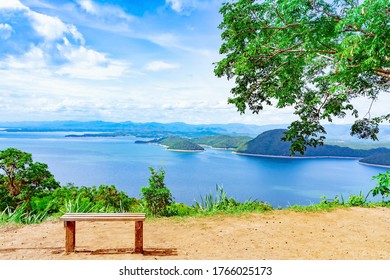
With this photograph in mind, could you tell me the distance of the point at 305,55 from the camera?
699 centimetres

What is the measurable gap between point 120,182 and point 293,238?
53455mm

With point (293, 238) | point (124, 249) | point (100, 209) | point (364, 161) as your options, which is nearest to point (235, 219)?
point (293, 238)

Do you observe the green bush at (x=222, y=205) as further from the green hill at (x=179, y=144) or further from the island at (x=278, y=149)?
the green hill at (x=179, y=144)

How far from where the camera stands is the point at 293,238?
17.4ft

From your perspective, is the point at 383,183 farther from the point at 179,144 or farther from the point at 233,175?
the point at 179,144

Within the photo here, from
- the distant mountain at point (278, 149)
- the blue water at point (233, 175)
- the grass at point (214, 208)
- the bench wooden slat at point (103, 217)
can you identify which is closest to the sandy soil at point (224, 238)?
the grass at point (214, 208)

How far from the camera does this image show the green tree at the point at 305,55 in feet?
15.5

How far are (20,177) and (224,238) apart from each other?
7.25 metres

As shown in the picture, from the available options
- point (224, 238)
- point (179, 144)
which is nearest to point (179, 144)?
point (179, 144)

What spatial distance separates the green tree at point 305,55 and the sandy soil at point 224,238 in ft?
7.09

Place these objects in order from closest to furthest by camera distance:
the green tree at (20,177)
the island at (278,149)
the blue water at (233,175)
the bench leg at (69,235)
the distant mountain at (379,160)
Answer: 1. the bench leg at (69,235)
2. the green tree at (20,177)
3. the blue water at (233,175)
4. the distant mountain at (379,160)
5. the island at (278,149)

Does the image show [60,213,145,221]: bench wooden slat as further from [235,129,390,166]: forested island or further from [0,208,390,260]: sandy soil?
[235,129,390,166]: forested island

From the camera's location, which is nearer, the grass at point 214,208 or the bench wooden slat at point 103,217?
the bench wooden slat at point 103,217

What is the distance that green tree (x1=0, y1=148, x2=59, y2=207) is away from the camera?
9.20 metres
